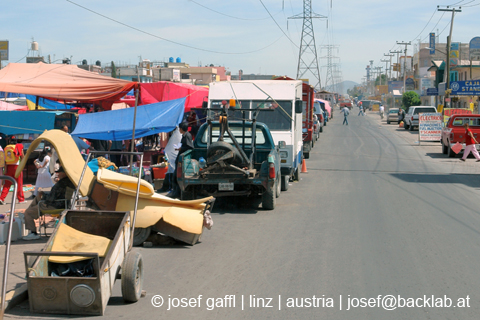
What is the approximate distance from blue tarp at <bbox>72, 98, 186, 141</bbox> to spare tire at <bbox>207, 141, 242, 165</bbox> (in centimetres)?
432

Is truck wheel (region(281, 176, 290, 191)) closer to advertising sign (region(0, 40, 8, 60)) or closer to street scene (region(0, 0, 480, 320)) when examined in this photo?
street scene (region(0, 0, 480, 320))

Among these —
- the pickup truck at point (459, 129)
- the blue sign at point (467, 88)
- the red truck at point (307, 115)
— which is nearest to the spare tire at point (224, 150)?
the red truck at point (307, 115)

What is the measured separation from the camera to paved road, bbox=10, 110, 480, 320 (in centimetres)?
539

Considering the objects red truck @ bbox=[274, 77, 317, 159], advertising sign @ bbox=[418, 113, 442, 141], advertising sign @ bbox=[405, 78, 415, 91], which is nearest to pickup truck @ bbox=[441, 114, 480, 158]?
red truck @ bbox=[274, 77, 317, 159]

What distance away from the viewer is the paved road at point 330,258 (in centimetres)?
539

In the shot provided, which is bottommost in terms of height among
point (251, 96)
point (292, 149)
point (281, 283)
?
point (281, 283)

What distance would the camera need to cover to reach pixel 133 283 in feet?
17.7

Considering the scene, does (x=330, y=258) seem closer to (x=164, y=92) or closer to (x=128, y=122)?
(x=128, y=122)

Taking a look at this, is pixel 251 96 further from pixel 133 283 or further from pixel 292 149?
pixel 133 283

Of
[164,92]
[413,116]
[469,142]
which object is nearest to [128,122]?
[164,92]

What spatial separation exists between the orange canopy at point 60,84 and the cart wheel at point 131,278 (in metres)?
10.5

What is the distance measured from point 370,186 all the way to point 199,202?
7.81 meters

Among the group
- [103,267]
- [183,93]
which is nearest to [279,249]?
[103,267]

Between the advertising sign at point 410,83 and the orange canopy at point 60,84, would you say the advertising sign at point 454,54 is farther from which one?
the orange canopy at point 60,84
